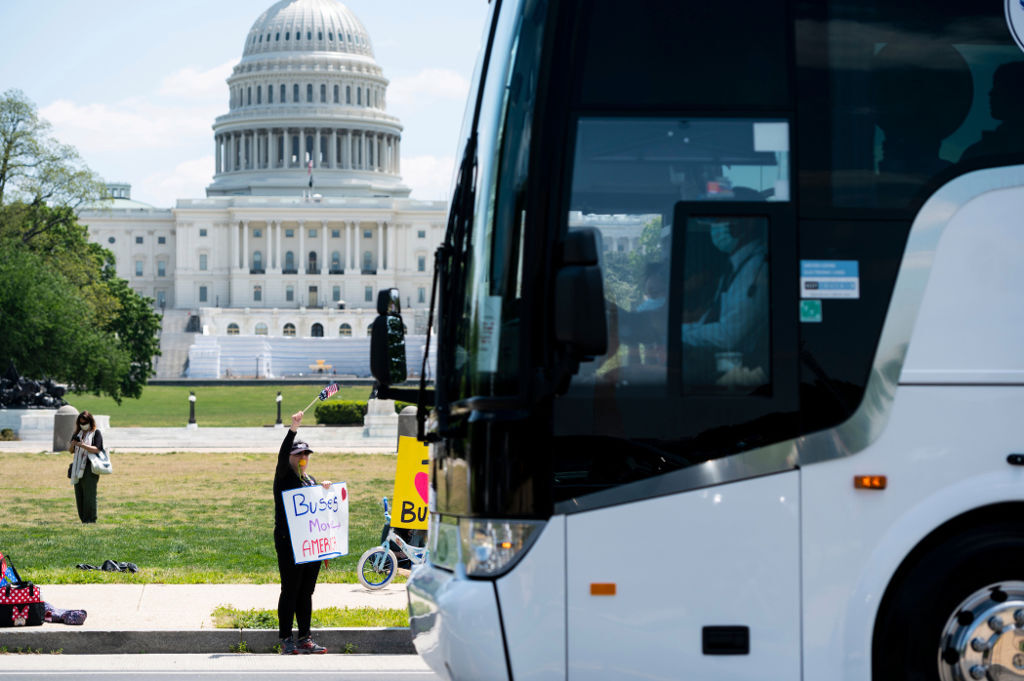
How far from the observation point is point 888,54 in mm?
5559

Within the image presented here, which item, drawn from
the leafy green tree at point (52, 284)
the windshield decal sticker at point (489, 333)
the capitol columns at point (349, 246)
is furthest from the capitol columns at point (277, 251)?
the windshield decal sticker at point (489, 333)

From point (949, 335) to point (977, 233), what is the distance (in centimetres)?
42

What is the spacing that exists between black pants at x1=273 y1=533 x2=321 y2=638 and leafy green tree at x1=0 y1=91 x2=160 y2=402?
34069 millimetres

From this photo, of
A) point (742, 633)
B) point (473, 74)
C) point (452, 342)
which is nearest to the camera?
point (742, 633)

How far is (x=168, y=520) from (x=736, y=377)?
13.4 metres

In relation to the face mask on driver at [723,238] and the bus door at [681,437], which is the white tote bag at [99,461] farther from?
the face mask on driver at [723,238]

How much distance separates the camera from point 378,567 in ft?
36.4

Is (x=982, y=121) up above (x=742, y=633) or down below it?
above

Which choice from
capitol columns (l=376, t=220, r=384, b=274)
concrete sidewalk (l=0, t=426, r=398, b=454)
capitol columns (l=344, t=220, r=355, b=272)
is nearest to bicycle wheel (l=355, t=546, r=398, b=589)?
concrete sidewalk (l=0, t=426, r=398, b=454)

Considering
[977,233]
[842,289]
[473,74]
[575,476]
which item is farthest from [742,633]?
[473,74]

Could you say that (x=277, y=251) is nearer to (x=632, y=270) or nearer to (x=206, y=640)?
(x=206, y=640)

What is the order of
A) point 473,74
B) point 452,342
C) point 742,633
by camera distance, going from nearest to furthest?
point 742,633 → point 452,342 → point 473,74

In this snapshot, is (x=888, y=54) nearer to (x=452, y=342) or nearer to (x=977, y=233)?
(x=977, y=233)

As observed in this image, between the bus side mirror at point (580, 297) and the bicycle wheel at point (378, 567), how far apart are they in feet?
21.0
